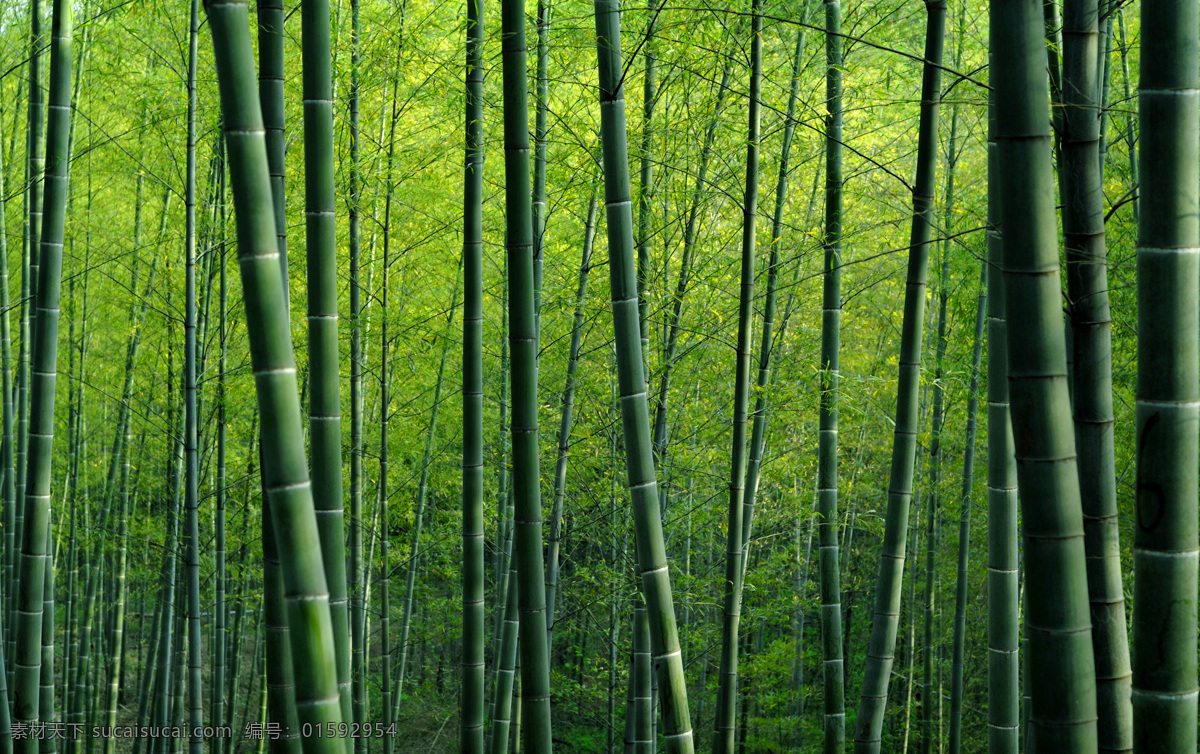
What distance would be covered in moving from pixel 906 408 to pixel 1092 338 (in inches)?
55.3

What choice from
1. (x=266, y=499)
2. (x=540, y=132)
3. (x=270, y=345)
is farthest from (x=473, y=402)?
(x=270, y=345)

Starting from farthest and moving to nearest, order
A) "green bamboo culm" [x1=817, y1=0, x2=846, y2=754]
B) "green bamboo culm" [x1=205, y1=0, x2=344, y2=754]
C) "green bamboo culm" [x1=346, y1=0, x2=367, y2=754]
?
"green bamboo culm" [x1=346, y1=0, x2=367, y2=754] < "green bamboo culm" [x1=817, y1=0, x2=846, y2=754] < "green bamboo culm" [x1=205, y1=0, x2=344, y2=754]

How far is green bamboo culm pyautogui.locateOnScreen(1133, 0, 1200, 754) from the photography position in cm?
159

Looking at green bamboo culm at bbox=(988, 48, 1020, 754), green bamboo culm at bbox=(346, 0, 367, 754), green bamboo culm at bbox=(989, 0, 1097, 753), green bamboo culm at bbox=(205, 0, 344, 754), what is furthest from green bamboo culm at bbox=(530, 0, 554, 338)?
green bamboo culm at bbox=(989, 0, 1097, 753)

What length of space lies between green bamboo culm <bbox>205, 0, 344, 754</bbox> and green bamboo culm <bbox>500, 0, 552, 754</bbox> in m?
1.11

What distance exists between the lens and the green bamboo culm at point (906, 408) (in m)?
2.99

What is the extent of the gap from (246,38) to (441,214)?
247 inches

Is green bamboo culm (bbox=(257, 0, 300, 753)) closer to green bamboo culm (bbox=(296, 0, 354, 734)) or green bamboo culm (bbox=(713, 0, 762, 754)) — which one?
green bamboo culm (bbox=(296, 0, 354, 734))

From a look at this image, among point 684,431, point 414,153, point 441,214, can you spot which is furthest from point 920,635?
point 414,153

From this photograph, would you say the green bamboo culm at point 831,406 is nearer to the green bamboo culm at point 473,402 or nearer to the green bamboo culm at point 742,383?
the green bamboo culm at point 742,383

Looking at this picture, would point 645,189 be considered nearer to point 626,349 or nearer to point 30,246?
point 626,349

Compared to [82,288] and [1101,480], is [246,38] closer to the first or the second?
[1101,480]

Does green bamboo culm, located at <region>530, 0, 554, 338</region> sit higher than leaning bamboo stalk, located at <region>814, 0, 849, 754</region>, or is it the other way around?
green bamboo culm, located at <region>530, 0, 554, 338</region>

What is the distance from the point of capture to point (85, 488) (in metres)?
10.0
